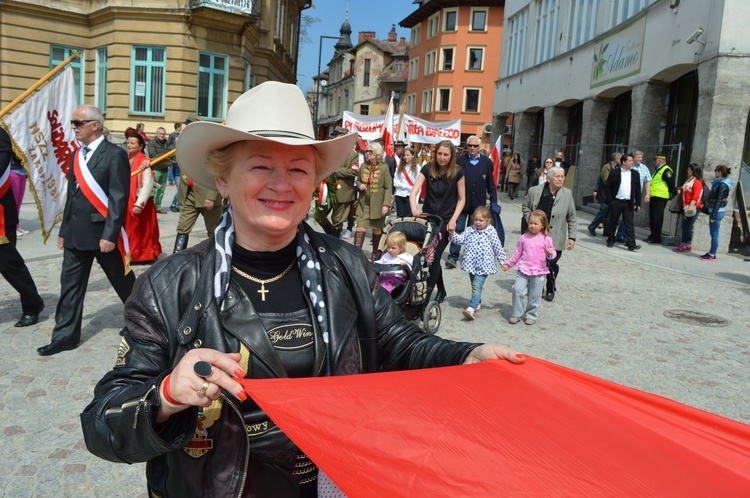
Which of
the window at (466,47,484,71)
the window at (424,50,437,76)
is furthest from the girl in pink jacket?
the window at (424,50,437,76)

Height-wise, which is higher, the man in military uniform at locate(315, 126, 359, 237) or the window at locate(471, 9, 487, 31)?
the window at locate(471, 9, 487, 31)

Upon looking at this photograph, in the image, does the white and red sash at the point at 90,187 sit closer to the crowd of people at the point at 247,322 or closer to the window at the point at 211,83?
the crowd of people at the point at 247,322

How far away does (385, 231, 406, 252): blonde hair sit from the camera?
7.16 m

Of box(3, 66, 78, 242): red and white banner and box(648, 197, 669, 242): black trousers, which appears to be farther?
box(648, 197, 669, 242): black trousers

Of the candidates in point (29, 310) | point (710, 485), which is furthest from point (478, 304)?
point (710, 485)

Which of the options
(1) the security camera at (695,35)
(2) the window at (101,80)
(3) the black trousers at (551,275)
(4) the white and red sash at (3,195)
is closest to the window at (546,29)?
(1) the security camera at (695,35)

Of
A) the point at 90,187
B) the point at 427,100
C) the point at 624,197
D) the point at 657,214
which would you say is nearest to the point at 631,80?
the point at 657,214

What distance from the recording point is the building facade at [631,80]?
14234mm

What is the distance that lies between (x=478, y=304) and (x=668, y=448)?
6.28 meters

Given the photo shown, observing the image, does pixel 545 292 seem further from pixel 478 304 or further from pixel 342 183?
pixel 342 183

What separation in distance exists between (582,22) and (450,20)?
37032 millimetres

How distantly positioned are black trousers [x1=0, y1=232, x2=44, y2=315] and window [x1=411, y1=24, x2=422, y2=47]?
63603 millimetres

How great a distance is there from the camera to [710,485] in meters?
1.65

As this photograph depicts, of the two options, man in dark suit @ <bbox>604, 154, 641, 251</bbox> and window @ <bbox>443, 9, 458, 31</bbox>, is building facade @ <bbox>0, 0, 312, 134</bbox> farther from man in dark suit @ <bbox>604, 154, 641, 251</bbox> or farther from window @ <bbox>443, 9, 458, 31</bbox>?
window @ <bbox>443, 9, 458, 31</bbox>
